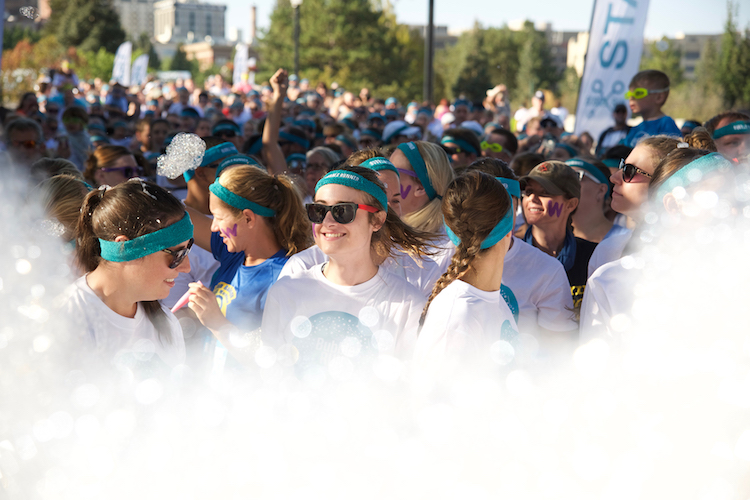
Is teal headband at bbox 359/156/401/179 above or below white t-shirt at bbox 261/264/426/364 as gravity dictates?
above

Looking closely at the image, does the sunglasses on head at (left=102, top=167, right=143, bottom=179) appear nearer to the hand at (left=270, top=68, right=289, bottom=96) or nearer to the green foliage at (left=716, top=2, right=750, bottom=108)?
the hand at (left=270, top=68, right=289, bottom=96)

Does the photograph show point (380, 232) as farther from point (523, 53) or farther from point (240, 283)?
point (523, 53)

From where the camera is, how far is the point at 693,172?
1891 mm

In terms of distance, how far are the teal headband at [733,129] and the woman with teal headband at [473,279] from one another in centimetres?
291

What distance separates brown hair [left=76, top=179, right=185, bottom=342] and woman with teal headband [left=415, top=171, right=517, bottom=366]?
0.86 metres

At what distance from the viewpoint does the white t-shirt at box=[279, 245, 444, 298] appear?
2.63 metres

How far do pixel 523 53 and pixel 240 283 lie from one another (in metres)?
54.4

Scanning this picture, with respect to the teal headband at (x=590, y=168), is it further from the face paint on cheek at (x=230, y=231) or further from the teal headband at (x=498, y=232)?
the face paint on cheek at (x=230, y=231)

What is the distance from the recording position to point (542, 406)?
1.23 meters

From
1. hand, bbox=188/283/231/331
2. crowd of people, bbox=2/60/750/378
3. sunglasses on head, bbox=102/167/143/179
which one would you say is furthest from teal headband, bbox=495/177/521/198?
sunglasses on head, bbox=102/167/143/179

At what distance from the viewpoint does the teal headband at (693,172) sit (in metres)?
1.85

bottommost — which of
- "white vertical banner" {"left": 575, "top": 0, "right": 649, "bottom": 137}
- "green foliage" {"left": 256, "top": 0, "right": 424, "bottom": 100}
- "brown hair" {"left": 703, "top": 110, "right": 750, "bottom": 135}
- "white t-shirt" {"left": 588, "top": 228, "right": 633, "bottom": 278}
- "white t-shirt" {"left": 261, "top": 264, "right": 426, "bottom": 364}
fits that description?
"white t-shirt" {"left": 261, "top": 264, "right": 426, "bottom": 364}

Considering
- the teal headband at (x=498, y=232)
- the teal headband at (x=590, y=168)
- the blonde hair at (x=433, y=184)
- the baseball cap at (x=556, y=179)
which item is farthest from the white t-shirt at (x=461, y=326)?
the teal headband at (x=590, y=168)

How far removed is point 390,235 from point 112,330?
3.70 feet
